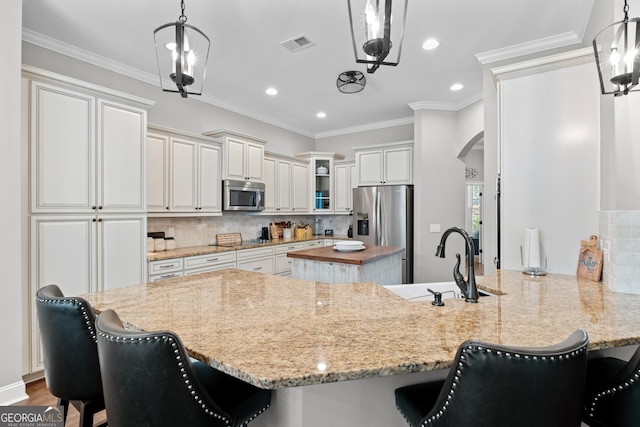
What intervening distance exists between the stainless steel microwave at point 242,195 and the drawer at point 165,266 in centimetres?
103

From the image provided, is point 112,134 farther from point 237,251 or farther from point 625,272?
point 625,272

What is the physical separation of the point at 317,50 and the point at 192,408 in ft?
10.2

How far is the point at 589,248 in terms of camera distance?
2113 millimetres

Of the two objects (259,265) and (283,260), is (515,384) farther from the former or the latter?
(283,260)

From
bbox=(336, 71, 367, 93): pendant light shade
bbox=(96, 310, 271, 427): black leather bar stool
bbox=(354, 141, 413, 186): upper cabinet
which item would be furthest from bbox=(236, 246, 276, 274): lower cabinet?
bbox=(96, 310, 271, 427): black leather bar stool

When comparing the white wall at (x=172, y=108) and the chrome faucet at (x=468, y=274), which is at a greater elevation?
the white wall at (x=172, y=108)

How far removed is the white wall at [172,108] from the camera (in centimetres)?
293

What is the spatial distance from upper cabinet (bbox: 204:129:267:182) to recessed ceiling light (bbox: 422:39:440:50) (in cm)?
249

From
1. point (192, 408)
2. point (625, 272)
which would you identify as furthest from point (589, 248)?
point (192, 408)

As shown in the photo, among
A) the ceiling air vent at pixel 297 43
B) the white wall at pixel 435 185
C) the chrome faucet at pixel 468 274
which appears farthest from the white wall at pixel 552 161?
the white wall at pixel 435 185

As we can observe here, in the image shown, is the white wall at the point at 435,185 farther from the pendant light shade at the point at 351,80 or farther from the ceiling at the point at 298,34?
the pendant light shade at the point at 351,80

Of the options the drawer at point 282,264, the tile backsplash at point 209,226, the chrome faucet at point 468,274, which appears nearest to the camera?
the chrome faucet at point 468,274

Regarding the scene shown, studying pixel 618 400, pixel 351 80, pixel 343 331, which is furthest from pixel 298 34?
pixel 618 400

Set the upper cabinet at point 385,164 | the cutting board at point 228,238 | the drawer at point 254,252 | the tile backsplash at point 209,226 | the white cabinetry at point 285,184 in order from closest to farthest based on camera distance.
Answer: the tile backsplash at point 209,226 < the drawer at point 254,252 < the cutting board at point 228,238 < the upper cabinet at point 385,164 < the white cabinetry at point 285,184
